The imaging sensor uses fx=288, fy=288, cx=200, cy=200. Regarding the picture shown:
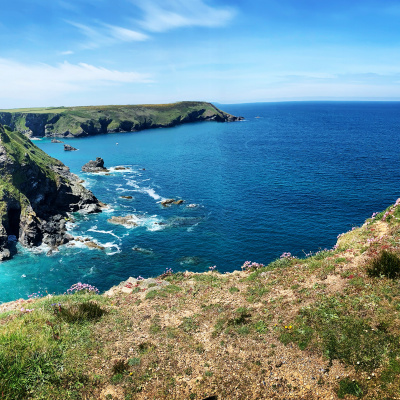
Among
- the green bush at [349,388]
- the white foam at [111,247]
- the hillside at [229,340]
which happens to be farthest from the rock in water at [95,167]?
the green bush at [349,388]

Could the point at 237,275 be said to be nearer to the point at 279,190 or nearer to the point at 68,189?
the point at 279,190

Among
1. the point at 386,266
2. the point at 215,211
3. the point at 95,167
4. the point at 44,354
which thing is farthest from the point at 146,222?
the point at 95,167

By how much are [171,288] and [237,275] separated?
23.3ft

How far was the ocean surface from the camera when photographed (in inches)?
2206

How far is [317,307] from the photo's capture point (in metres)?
19.2

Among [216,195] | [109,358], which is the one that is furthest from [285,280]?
[216,195]

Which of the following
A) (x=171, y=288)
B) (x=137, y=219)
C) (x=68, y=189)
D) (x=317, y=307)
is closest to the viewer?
(x=317, y=307)

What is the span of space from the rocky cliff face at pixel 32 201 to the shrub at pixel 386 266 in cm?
6411

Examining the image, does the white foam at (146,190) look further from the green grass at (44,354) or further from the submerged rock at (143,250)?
the green grass at (44,354)

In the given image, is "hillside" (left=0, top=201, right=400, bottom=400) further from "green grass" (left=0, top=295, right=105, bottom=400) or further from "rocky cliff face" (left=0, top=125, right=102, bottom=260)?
"rocky cliff face" (left=0, top=125, right=102, bottom=260)

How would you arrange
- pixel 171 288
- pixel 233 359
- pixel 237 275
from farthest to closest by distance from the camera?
pixel 237 275 → pixel 171 288 → pixel 233 359

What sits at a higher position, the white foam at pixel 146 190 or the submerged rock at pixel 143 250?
the white foam at pixel 146 190

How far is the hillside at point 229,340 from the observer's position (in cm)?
1440

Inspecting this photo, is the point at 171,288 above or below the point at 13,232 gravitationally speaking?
above
